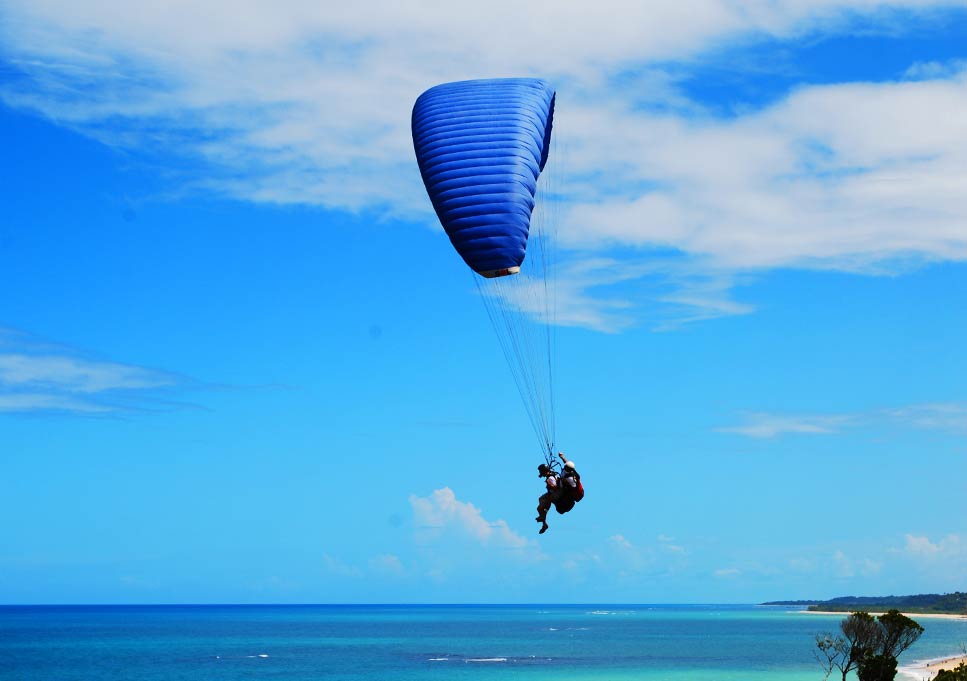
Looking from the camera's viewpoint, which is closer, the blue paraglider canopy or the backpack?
the backpack

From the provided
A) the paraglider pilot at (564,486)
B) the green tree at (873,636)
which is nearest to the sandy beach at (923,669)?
the green tree at (873,636)

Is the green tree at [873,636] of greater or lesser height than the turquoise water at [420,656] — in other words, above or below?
below

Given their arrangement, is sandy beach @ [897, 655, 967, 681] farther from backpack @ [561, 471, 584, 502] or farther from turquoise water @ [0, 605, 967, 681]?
backpack @ [561, 471, 584, 502]

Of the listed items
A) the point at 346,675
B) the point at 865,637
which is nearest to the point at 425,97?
the point at 865,637

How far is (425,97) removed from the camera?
19.5 m

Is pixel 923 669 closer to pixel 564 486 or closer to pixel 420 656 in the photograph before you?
pixel 420 656

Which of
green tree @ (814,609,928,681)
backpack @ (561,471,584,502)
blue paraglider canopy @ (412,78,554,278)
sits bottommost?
backpack @ (561,471,584,502)

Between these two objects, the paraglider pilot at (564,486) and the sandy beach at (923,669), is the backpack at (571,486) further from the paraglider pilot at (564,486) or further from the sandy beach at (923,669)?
the sandy beach at (923,669)

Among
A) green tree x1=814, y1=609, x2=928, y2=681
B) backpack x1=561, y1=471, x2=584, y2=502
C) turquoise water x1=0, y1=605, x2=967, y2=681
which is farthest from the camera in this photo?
turquoise water x1=0, y1=605, x2=967, y2=681

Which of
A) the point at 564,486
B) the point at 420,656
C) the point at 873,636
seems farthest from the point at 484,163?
the point at 420,656

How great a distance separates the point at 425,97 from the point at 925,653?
276 ft

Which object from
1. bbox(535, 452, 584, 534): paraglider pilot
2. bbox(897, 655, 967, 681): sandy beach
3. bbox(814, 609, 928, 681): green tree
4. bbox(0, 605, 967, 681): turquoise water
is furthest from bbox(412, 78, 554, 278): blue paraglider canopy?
bbox(0, 605, 967, 681): turquoise water

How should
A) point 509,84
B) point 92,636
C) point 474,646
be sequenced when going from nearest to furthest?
point 509,84 → point 474,646 → point 92,636

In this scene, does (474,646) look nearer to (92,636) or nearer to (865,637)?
(92,636)
